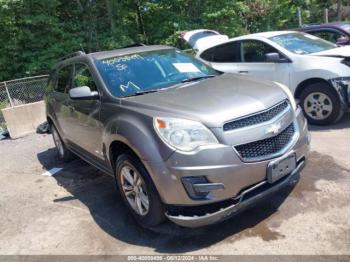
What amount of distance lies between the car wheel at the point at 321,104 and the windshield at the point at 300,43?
30.3 inches

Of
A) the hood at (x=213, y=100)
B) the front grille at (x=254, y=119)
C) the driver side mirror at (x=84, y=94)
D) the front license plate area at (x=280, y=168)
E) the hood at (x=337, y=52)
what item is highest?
the driver side mirror at (x=84, y=94)

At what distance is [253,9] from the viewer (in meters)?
16.3

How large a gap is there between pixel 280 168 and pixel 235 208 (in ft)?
1.79

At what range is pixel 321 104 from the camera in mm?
6395

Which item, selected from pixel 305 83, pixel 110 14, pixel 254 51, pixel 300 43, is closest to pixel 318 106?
pixel 305 83

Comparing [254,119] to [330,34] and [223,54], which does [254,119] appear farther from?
[330,34]

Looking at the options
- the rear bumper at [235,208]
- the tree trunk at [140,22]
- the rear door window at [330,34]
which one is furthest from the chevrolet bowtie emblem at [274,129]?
the tree trunk at [140,22]

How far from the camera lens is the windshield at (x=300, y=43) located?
6.87 metres

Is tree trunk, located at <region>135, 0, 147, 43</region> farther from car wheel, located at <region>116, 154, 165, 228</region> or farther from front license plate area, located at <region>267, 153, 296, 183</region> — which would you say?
front license plate area, located at <region>267, 153, 296, 183</region>

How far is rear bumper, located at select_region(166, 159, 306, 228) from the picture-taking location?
130 inches

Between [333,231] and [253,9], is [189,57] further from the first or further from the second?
[253,9]

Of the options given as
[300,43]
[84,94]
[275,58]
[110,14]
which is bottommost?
[275,58]

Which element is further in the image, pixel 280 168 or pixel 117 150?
pixel 117 150

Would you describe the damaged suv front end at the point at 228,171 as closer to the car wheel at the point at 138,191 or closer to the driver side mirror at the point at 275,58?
the car wheel at the point at 138,191
